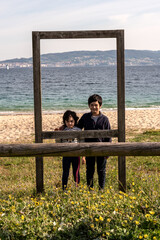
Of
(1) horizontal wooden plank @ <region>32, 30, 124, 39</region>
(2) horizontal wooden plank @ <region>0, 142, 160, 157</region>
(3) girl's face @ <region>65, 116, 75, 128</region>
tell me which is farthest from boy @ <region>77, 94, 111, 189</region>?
(2) horizontal wooden plank @ <region>0, 142, 160, 157</region>

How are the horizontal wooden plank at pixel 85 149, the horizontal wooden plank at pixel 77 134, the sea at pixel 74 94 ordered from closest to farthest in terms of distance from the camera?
the horizontal wooden plank at pixel 85 149
the horizontal wooden plank at pixel 77 134
the sea at pixel 74 94

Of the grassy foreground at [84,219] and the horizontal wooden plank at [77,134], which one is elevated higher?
the horizontal wooden plank at [77,134]

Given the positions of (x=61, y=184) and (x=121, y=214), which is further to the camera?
(x=61, y=184)

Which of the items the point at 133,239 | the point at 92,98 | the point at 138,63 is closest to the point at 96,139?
the point at 92,98

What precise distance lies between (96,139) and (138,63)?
19432 centimetres

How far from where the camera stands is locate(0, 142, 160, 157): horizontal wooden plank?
3.54m

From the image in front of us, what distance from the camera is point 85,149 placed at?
11.7 ft

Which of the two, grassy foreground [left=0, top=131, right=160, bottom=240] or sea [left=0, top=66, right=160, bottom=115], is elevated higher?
sea [left=0, top=66, right=160, bottom=115]

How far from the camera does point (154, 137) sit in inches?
425

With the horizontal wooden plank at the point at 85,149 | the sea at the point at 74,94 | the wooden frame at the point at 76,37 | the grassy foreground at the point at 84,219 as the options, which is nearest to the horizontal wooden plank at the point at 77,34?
the wooden frame at the point at 76,37

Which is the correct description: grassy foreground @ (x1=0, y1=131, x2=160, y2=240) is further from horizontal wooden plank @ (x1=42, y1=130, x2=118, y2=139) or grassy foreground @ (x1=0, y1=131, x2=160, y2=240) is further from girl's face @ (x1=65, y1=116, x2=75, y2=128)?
girl's face @ (x1=65, y1=116, x2=75, y2=128)

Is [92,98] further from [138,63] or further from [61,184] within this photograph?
[138,63]

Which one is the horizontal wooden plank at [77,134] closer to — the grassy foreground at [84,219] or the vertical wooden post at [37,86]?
the vertical wooden post at [37,86]

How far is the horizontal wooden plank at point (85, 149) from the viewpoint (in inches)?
139
